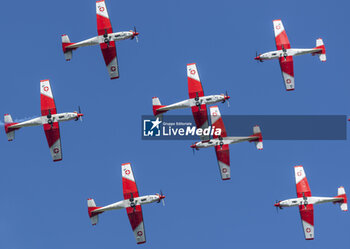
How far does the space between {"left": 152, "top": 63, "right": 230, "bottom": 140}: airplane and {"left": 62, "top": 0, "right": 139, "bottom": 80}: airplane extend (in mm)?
7132

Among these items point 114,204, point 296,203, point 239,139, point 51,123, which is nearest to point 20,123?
point 51,123

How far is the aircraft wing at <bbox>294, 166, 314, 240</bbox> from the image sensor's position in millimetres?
120000

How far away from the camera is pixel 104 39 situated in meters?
122

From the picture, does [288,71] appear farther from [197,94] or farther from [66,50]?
[66,50]

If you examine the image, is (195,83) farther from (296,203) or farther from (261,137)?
(296,203)

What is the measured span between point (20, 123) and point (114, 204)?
1382 centimetres

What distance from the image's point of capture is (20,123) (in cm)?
12038

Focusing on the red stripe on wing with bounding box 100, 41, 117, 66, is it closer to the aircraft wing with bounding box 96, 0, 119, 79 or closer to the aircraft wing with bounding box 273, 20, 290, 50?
the aircraft wing with bounding box 96, 0, 119, 79

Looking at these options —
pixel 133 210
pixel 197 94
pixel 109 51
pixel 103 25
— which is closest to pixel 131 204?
pixel 133 210

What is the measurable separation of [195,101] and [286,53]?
12.3m

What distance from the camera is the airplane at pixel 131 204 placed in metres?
119

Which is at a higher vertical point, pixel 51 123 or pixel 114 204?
pixel 51 123

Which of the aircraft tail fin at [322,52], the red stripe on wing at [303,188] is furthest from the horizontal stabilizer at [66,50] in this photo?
the red stripe on wing at [303,188]

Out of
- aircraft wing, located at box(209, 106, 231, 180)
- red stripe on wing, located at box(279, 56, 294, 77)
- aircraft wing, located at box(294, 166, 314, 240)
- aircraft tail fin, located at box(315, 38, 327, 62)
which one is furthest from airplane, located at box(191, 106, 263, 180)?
aircraft tail fin, located at box(315, 38, 327, 62)
